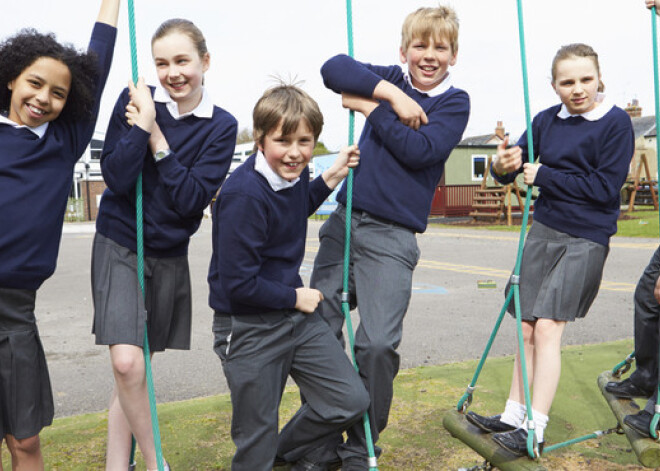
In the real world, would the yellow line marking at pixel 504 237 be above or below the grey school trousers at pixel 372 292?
below

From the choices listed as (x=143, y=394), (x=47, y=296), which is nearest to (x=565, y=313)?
(x=143, y=394)

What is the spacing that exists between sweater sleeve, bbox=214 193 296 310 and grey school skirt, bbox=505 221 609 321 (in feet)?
4.42

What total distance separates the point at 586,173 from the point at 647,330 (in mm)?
941

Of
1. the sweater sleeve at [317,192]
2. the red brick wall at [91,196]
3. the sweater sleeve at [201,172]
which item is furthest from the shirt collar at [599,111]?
the red brick wall at [91,196]

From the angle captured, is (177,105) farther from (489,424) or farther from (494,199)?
(494,199)

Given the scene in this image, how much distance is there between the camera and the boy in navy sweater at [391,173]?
271 centimetres

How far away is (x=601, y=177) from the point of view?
3.02 meters

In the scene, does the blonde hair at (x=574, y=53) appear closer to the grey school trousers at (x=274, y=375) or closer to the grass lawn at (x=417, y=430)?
the grey school trousers at (x=274, y=375)

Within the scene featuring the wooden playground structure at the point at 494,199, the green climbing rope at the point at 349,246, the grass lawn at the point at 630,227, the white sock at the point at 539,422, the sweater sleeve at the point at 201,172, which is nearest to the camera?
the sweater sleeve at the point at 201,172

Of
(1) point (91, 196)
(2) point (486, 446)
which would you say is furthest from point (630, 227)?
(1) point (91, 196)

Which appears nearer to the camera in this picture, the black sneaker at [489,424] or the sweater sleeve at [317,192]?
the sweater sleeve at [317,192]

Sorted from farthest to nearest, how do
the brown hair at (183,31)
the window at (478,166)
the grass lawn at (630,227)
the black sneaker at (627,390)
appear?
the window at (478,166), the grass lawn at (630,227), the black sneaker at (627,390), the brown hair at (183,31)

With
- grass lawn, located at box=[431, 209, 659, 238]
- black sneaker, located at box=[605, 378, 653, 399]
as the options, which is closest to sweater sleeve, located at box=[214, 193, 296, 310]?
black sneaker, located at box=[605, 378, 653, 399]

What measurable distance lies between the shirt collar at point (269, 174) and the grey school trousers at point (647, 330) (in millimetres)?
1919
